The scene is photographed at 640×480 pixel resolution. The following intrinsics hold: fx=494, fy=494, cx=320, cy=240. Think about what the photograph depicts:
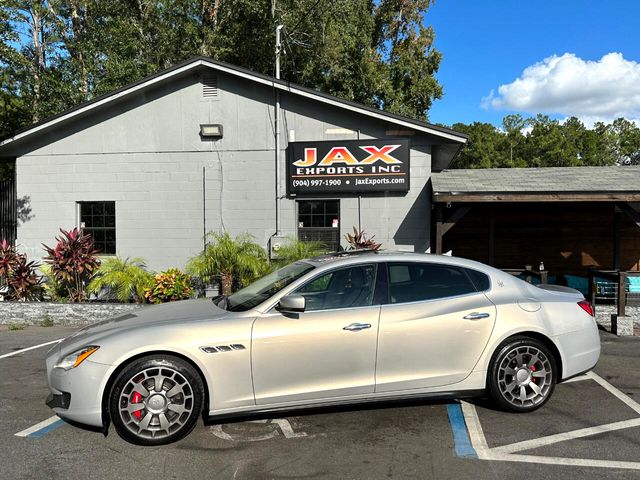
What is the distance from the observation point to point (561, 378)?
4559 mm

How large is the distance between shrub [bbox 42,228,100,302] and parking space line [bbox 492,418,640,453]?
9.36 meters

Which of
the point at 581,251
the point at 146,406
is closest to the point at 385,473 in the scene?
the point at 146,406

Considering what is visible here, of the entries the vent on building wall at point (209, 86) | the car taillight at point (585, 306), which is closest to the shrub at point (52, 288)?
the vent on building wall at point (209, 86)

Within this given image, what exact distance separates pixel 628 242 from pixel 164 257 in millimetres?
11821

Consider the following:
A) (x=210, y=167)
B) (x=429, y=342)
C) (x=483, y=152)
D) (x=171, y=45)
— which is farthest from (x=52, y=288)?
(x=483, y=152)

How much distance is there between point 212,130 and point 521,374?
8832mm

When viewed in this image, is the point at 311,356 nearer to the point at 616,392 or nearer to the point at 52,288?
the point at 616,392

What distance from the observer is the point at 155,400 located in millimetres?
3846

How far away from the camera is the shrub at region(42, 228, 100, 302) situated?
414 inches

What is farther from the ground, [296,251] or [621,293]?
[296,251]

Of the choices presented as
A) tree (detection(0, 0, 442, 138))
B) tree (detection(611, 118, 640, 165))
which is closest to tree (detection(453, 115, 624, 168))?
tree (detection(611, 118, 640, 165))

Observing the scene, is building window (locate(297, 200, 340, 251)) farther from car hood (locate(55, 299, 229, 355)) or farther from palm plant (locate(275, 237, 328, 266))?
car hood (locate(55, 299, 229, 355))

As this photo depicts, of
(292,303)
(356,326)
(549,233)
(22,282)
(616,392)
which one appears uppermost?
(549,233)

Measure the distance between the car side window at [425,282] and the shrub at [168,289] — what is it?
6.53 metres
